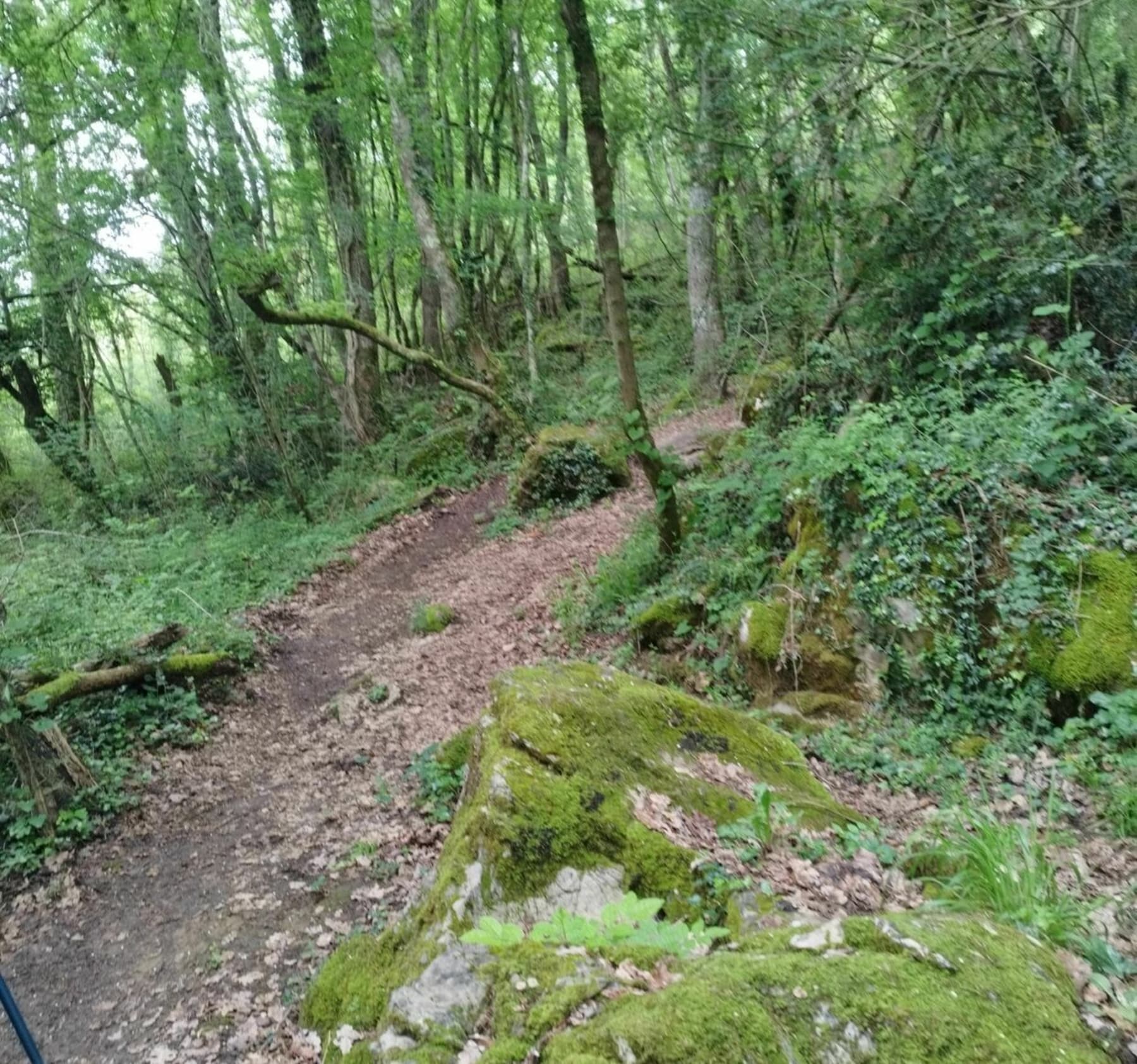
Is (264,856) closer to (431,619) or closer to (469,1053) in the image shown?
(469,1053)

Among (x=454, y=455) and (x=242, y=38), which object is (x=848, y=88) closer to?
(x=454, y=455)

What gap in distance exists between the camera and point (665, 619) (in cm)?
770

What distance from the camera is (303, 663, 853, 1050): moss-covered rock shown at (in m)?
3.40

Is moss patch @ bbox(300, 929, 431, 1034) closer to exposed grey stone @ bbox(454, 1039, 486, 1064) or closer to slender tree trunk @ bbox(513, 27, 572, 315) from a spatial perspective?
exposed grey stone @ bbox(454, 1039, 486, 1064)

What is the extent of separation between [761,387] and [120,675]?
8631 mm

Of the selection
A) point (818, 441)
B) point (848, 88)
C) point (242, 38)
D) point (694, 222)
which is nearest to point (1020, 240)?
point (848, 88)

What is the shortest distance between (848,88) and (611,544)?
19.6 ft

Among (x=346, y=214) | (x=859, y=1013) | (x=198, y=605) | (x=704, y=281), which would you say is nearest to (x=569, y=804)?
(x=859, y=1013)

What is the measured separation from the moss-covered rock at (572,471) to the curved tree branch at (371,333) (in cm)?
276

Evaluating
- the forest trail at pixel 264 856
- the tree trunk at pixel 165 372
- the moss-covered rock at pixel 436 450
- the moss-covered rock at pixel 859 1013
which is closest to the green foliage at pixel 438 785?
the forest trail at pixel 264 856

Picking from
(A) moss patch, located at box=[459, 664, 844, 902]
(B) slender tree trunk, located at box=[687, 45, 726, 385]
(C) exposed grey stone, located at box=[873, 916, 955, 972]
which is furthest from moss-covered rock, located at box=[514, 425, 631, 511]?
(C) exposed grey stone, located at box=[873, 916, 955, 972]

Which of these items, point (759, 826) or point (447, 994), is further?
point (759, 826)

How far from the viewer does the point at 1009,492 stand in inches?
221

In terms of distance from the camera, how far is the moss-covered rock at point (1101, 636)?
4.78m
